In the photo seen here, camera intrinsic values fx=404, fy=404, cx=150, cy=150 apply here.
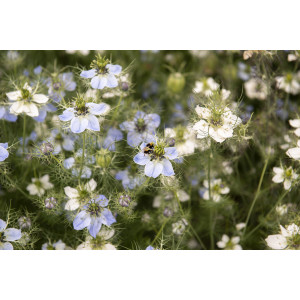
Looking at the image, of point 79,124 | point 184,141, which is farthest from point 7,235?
point 184,141

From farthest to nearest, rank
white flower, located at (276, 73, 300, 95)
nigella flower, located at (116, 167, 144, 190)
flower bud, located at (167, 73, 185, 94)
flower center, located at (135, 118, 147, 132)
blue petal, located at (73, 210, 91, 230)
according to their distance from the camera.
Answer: flower bud, located at (167, 73, 185, 94), white flower, located at (276, 73, 300, 95), flower center, located at (135, 118, 147, 132), nigella flower, located at (116, 167, 144, 190), blue petal, located at (73, 210, 91, 230)

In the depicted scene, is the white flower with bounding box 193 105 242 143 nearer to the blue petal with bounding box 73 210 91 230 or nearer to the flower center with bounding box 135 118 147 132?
the flower center with bounding box 135 118 147 132

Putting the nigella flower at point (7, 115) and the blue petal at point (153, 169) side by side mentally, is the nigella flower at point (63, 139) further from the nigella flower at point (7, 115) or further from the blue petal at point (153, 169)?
the blue petal at point (153, 169)

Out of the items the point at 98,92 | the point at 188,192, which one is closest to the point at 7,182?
the point at 98,92

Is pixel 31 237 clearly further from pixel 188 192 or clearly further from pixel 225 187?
pixel 225 187

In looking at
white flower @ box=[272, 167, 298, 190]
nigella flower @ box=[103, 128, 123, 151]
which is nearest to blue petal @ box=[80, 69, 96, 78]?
nigella flower @ box=[103, 128, 123, 151]
